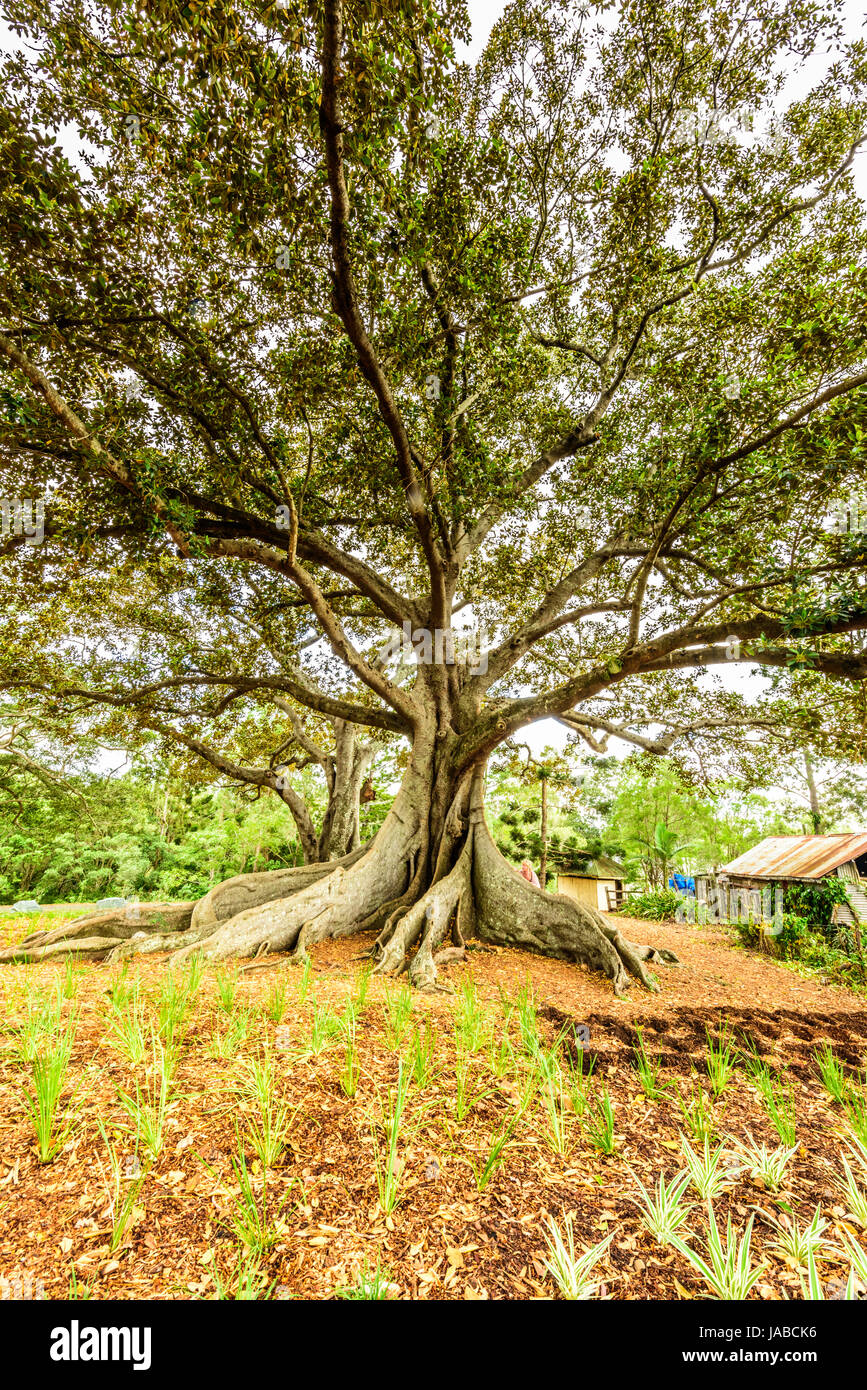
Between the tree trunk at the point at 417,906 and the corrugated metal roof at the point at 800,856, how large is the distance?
23.7ft

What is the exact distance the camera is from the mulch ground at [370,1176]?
1930 millimetres

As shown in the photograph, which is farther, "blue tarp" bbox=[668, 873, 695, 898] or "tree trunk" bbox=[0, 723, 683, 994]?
"blue tarp" bbox=[668, 873, 695, 898]

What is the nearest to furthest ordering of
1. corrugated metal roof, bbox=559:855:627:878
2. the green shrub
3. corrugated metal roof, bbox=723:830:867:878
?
corrugated metal roof, bbox=723:830:867:878 → the green shrub → corrugated metal roof, bbox=559:855:627:878

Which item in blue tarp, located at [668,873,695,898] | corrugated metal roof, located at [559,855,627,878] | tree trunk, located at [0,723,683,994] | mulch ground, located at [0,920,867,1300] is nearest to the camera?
mulch ground, located at [0,920,867,1300]

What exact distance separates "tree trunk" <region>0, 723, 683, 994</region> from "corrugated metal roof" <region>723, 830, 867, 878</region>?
721 centimetres

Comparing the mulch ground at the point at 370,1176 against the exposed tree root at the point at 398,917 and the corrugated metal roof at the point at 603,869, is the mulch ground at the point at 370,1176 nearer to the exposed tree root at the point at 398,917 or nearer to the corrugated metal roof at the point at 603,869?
the exposed tree root at the point at 398,917

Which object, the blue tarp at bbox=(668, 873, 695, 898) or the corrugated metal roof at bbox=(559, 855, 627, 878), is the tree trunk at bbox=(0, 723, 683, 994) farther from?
the blue tarp at bbox=(668, 873, 695, 898)

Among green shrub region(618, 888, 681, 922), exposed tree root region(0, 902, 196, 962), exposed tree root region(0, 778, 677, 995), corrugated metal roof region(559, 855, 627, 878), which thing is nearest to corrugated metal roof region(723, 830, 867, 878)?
green shrub region(618, 888, 681, 922)

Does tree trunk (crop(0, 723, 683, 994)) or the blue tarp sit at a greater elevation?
tree trunk (crop(0, 723, 683, 994))

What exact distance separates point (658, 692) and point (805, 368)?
6.10 meters

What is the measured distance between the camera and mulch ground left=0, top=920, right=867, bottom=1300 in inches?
76.0

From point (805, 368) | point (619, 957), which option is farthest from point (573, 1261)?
point (805, 368)

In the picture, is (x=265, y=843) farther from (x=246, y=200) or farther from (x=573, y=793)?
(x=246, y=200)
